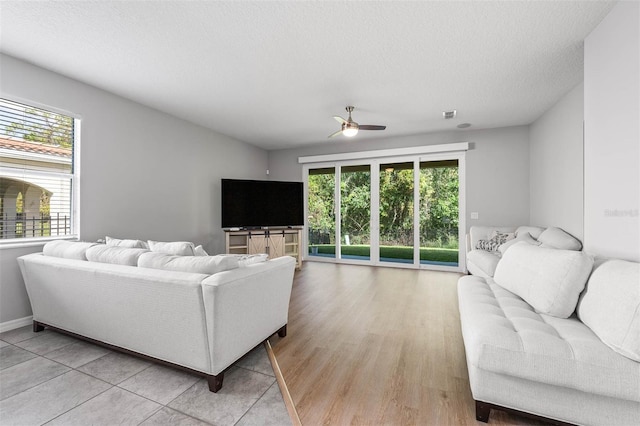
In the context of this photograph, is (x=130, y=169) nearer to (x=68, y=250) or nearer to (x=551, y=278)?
(x=68, y=250)

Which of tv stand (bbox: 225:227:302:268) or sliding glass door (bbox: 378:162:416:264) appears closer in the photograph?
tv stand (bbox: 225:227:302:268)

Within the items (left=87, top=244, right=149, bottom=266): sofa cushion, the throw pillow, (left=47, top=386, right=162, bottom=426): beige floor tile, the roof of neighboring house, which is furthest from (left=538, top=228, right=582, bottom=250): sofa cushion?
the roof of neighboring house

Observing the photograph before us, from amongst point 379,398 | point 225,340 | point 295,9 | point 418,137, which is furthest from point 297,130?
point 379,398

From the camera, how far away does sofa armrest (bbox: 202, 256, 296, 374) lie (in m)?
1.66

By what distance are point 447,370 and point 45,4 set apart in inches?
154

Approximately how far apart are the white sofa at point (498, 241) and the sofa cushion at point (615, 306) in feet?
5.93

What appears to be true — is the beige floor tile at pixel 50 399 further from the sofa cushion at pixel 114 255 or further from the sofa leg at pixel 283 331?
the sofa leg at pixel 283 331

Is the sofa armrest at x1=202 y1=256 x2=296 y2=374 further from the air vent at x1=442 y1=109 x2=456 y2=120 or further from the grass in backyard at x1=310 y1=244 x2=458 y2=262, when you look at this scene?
the grass in backyard at x1=310 y1=244 x2=458 y2=262

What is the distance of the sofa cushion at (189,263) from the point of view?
180cm

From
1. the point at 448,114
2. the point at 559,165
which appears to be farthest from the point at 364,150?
the point at 559,165

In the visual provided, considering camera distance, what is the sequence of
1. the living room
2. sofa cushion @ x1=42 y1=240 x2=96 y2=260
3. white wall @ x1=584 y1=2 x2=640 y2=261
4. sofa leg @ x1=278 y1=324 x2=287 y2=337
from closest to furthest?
white wall @ x1=584 y1=2 x2=640 y2=261 → the living room → sofa cushion @ x1=42 y1=240 x2=96 y2=260 → sofa leg @ x1=278 y1=324 x2=287 y2=337

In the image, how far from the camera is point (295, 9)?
200 centimetres

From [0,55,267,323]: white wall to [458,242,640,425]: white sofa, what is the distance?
4048mm

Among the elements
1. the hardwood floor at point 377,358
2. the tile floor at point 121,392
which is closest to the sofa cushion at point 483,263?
the hardwood floor at point 377,358
